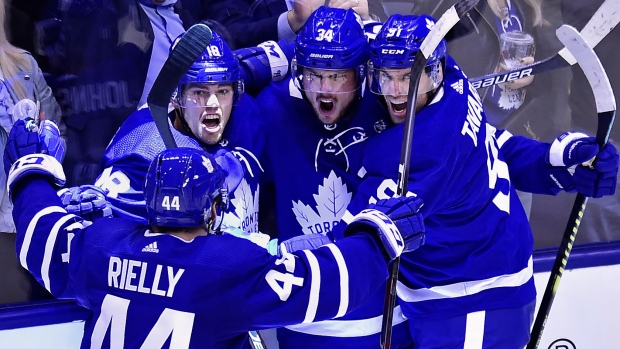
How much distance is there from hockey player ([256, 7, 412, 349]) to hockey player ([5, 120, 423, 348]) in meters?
0.53

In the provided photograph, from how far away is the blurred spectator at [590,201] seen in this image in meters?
3.56

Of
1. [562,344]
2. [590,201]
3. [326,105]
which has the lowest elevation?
[562,344]

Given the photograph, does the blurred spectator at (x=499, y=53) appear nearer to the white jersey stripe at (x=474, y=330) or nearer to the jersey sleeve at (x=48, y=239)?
the white jersey stripe at (x=474, y=330)

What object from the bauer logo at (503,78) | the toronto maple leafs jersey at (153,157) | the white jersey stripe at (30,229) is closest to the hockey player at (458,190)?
the bauer logo at (503,78)

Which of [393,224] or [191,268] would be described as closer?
[191,268]

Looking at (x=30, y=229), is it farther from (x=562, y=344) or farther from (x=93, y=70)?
(x=562, y=344)

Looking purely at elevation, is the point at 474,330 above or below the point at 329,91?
below

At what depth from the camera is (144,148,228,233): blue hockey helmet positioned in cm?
194

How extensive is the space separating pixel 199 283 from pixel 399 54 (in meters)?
0.86

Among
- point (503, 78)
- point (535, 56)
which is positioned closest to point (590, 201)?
point (535, 56)

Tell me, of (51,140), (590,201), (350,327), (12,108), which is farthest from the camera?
(590,201)

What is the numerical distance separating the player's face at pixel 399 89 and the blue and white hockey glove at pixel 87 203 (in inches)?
30.6

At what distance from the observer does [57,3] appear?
2934mm

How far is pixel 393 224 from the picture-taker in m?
2.08
